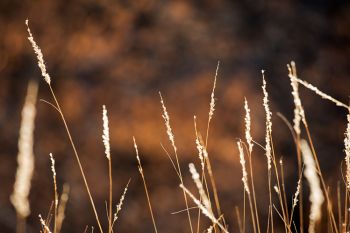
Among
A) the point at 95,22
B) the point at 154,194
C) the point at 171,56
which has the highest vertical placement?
the point at 95,22

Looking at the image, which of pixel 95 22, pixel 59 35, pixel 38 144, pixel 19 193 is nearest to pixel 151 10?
pixel 95 22

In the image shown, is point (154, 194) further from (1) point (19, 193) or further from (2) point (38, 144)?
(1) point (19, 193)

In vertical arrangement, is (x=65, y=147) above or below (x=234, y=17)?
below

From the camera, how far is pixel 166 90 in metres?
1.76

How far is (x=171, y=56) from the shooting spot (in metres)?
1.79

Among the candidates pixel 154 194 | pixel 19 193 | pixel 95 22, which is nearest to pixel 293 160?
pixel 154 194

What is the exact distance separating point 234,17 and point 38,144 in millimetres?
902

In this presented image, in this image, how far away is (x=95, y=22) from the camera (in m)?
1.83

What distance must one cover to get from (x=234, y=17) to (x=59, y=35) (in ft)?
2.26

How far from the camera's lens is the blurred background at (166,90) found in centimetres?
174

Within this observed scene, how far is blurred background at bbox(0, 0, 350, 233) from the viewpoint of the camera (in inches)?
68.4

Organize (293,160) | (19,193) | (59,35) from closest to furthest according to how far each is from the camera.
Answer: (19,193), (293,160), (59,35)

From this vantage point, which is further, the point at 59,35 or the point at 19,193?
the point at 59,35

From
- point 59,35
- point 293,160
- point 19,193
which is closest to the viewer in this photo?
point 19,193
